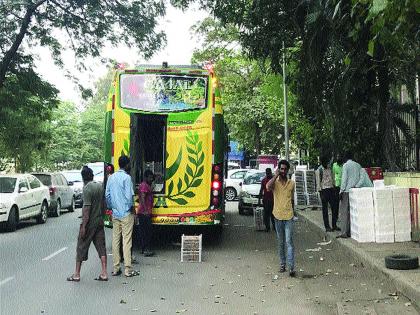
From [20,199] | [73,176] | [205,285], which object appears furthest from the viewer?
[73,176]

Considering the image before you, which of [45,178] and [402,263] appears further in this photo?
[45,178]

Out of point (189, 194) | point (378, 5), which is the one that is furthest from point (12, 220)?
point (378, 5)

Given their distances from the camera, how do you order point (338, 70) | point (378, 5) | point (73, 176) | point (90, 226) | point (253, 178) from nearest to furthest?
point (378, 5), point (90, 226), point (338, 70), point (253, 178), point (73, 176)

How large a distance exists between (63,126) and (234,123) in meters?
16.1

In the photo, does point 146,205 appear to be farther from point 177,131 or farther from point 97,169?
point 97,169

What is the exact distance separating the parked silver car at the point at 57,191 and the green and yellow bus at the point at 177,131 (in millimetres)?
9499

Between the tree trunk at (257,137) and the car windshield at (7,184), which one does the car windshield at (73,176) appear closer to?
the car windshield at (7,184)

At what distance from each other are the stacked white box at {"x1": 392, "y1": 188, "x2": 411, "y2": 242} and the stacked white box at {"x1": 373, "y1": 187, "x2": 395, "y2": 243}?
9 centimetres

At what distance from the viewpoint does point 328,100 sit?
15898 millimetres

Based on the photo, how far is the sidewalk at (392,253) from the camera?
23.3 feet

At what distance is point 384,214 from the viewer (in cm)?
1121

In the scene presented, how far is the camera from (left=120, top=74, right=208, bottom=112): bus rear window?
11992 millimetres

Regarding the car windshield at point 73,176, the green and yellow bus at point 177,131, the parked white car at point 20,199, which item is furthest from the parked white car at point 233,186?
the green and yellow bus at point 177,131

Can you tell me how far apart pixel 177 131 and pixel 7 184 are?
7.25 m
